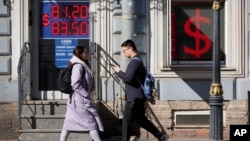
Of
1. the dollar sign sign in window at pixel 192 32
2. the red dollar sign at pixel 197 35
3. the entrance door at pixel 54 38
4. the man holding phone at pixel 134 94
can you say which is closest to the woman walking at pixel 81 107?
the man holding phone at pixel 134 94

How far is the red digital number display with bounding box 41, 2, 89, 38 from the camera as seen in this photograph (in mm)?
12750

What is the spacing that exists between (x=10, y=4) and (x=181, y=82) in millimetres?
3588

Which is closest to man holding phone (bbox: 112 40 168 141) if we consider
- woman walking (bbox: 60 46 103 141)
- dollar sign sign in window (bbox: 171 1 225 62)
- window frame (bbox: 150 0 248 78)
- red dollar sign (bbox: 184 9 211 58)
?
woman walking (bbox: 60 46 103 141)

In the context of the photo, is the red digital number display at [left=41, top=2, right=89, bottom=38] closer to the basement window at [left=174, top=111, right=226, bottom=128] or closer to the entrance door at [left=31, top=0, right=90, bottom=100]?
the entrance door at [left=31, top=0, right=90, bottom=100]

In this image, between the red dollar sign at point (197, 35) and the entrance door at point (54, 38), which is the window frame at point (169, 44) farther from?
the entrance door at point (54, 38)

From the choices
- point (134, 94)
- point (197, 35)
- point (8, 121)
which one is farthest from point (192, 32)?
point (8, 121)

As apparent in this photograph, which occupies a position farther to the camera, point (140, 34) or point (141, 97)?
point (140, 34)

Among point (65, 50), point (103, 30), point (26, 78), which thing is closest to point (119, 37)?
point (103, 30)

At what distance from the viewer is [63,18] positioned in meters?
12.8

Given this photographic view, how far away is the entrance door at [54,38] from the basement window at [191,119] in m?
2.24

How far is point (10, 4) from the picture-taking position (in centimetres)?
1235

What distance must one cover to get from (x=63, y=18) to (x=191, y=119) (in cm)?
319

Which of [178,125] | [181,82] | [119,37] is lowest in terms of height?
[178,125]

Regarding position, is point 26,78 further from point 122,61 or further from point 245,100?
point 245,100
